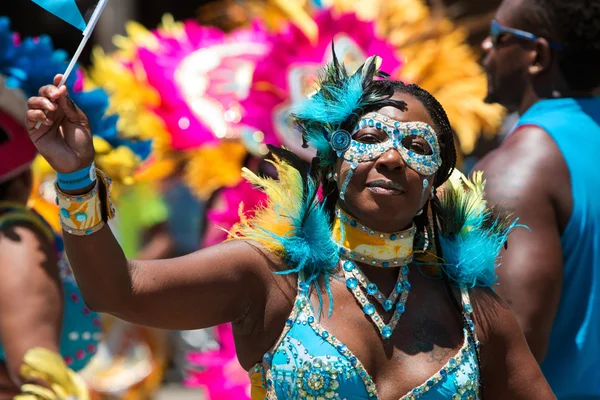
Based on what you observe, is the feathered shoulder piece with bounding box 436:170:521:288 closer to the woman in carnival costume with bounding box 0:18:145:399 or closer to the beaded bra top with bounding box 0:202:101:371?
the woman in carnival costume with bounding box 0:18:145:399

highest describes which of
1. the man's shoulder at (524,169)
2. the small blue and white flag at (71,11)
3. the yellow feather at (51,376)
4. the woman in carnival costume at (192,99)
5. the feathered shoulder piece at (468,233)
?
the small blue and white flag at (71,11)

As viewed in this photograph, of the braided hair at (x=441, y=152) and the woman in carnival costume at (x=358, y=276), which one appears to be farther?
the braided hair at (x=441, y=152)

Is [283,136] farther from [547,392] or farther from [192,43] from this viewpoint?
[547,392]

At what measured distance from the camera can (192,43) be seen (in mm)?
6605

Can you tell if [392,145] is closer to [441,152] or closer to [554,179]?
[441,152]

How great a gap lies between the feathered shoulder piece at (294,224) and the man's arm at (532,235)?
2.56ft

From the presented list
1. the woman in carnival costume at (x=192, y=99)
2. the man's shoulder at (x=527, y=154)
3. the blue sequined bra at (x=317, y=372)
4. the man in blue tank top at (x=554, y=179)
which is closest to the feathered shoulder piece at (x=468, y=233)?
the blue sequined bra at (x=317, y=372)

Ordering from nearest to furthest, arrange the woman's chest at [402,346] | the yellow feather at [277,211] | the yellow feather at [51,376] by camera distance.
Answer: the woman's chest at [402,346], the yellow feather at [277,211], the yellow feather at [51,376]

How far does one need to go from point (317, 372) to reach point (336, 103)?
0.70 m

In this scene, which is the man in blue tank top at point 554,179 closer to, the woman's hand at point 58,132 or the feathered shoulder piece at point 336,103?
the feathered shoulder piece at point 336,103

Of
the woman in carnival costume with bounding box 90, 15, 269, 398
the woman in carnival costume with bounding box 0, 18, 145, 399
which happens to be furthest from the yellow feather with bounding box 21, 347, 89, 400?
the woman in carnival costume with bounding box 90, 15, 269, 398

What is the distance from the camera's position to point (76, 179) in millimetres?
2266

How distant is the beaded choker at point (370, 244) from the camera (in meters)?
2.64

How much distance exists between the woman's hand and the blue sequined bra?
65 cm
